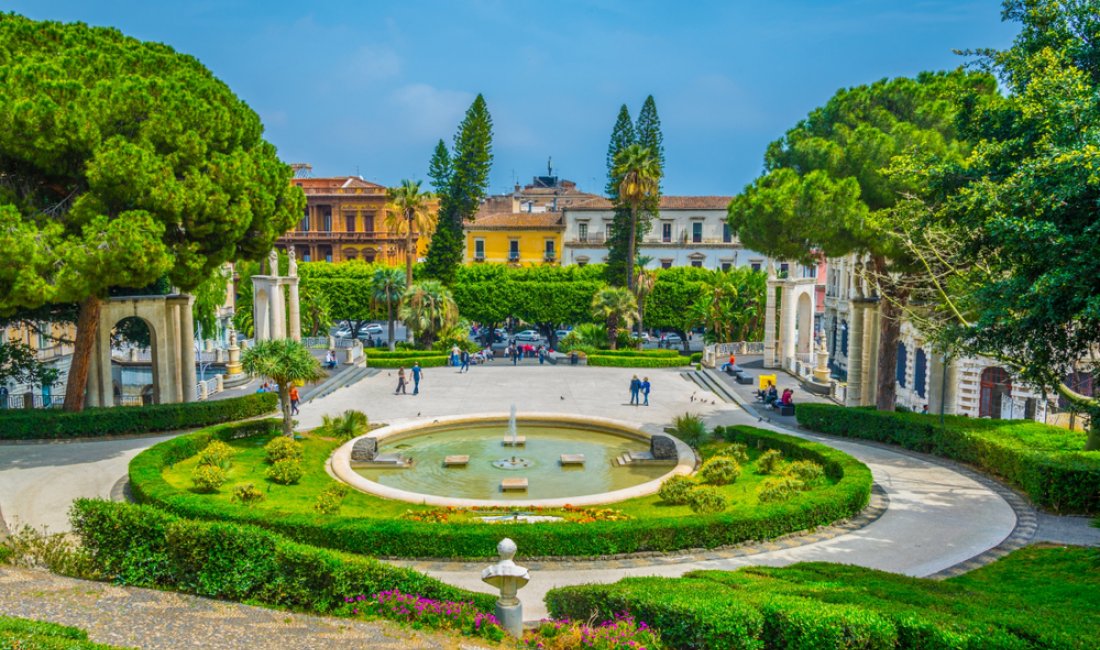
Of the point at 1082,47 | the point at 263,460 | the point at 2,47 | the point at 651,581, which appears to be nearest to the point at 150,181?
the point at 2,47

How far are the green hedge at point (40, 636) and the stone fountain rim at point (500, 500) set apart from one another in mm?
8957

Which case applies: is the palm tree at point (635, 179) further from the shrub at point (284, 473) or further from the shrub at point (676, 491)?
the shrub at point (284, 473)

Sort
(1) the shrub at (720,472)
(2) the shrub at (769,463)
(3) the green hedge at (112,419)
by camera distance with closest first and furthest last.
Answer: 1. (1) the shrub at (720,472)
2. (2) the shrub at (769,463)
3. (3) the green hedge at (112,419)

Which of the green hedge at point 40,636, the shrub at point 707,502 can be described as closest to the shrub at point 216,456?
the shrub at point 707,502

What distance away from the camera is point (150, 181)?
64.2 feet

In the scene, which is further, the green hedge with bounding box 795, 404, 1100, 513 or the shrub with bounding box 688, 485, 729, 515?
the green hedge with bounding box 795, 404, 1100, 513

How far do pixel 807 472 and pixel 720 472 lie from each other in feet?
6.27

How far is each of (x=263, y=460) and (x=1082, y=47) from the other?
63.0 ft

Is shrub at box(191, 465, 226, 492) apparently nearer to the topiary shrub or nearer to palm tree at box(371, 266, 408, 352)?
the topiary shrub

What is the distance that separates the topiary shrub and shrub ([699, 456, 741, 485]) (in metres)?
1.08

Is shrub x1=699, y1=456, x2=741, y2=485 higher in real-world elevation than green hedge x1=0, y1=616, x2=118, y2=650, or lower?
lower

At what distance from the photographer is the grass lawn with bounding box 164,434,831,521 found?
15.8m

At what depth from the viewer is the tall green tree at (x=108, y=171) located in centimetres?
1838

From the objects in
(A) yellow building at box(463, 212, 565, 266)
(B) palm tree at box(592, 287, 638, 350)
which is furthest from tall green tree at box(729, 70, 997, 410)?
(A) yellow building at box(463, 212, 565, 266)
